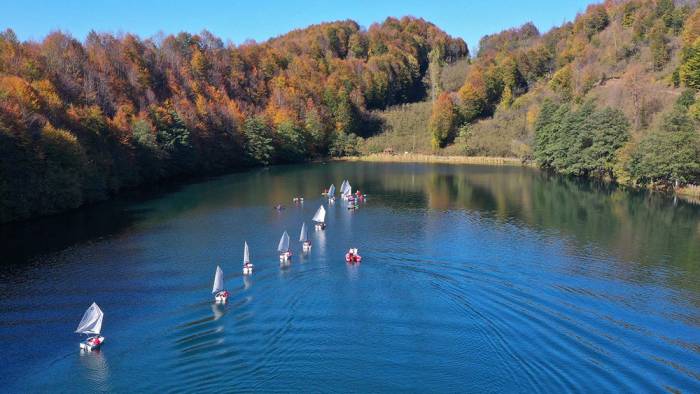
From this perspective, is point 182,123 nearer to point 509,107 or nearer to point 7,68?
point 7,68

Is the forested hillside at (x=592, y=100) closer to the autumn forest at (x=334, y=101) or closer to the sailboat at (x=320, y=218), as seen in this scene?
the autumn forest at (x=334, y=101)

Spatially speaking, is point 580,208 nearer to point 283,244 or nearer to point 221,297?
point 283,244

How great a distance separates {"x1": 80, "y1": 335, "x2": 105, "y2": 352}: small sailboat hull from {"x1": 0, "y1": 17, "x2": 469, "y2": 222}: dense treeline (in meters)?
31.8

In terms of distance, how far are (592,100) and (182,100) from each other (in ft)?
251

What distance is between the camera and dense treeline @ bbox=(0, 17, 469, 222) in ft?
180

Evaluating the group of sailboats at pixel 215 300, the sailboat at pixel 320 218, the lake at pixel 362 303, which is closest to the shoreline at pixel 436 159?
the lake at pixel 362 303

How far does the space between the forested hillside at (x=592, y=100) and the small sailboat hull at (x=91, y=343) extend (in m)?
64.3

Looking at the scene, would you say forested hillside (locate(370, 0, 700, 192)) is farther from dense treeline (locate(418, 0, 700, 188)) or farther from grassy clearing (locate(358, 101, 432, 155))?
grassy clearing (locate(358, 101, 432, 155))

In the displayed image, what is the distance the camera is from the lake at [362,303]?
72.8 ft

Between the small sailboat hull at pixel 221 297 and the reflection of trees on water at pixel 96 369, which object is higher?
the small sailboat hull at pixel 221 297

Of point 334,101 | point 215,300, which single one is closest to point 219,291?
point 215,300

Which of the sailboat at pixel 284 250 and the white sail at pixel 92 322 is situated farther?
the sailboat at pixel 284 250

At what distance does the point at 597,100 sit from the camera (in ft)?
321

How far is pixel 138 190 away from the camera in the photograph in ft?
238
